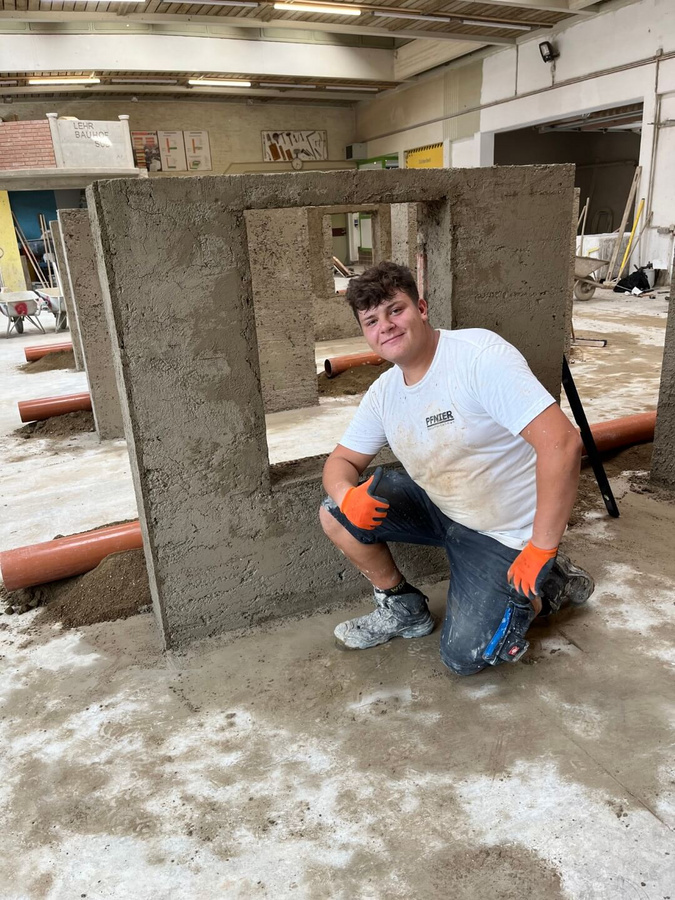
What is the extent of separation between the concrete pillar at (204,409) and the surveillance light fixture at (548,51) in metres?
14.0

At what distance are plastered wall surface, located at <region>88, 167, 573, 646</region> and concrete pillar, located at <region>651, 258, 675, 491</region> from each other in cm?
114

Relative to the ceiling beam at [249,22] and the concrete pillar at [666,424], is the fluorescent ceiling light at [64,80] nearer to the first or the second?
the ceiling beam at [249,22]

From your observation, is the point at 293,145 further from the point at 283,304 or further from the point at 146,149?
the point at 283,304

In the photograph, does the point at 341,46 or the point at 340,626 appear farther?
the point at 341,46

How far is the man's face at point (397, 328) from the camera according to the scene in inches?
90.8

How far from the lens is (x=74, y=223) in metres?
5.29

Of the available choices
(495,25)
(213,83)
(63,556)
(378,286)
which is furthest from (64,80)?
(378,286)

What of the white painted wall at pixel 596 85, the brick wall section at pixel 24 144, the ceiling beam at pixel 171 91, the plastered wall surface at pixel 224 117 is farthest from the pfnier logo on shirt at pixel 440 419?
the ceiling beam at pixel 171 91

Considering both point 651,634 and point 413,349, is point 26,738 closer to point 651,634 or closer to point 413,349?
point 413,349

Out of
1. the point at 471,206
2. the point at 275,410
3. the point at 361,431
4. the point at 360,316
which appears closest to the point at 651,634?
the point at 361,431

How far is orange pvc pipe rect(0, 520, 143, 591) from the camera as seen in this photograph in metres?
3.15

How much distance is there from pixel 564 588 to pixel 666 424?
5.84 ft

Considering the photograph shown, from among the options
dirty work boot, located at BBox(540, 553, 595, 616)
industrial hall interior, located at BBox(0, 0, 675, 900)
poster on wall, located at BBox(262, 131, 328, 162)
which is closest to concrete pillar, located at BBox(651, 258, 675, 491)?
industrial hall interior, located at BBox(0, 0, 675, 900)

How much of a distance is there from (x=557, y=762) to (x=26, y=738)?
179 cm
